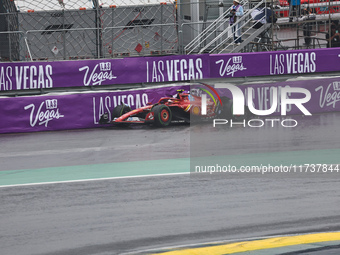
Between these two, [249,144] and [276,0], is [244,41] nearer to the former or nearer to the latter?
[276,0]

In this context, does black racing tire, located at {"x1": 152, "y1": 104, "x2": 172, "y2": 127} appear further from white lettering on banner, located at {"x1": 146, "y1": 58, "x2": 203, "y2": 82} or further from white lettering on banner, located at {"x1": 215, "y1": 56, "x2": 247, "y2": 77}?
white lettering on banner, located at {"x1": 215, "y1": 56, "x2": 247, "y2": 77}

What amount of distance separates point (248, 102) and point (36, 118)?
6.15 meters

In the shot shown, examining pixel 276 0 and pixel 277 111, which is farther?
pixel 276 0

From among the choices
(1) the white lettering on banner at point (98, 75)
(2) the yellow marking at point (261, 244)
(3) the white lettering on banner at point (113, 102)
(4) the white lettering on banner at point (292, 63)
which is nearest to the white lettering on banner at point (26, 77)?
(1) the white lettering on banner at point (98, 75)

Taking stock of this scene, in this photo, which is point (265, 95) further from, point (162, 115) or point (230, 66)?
point (162, 115)

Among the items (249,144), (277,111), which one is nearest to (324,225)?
(249,144)

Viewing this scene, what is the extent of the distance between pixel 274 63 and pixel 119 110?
215 inches

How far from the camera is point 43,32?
20109 mm

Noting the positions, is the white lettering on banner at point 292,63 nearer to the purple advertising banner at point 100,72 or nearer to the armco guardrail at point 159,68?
the armco guardrail at point 159,68

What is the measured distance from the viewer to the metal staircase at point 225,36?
21641 millimetres

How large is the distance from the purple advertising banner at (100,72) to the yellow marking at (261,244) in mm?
12303

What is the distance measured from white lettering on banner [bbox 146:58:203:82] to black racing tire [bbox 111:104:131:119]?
1.73 m

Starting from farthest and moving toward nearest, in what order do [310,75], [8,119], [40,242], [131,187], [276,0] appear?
[276,0] → [310,75] → [8,119] → [131,187] → [40,242]

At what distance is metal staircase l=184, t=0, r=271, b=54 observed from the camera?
852 inches
